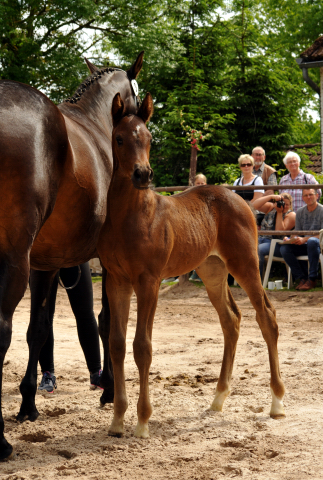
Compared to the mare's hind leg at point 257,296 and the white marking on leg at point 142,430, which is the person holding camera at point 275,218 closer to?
the mare's hind leg at point 257,296

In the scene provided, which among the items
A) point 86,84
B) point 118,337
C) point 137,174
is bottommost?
point 118,337

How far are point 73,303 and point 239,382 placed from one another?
59.4 inches

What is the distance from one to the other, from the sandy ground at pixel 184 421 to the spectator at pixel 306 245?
2.81m

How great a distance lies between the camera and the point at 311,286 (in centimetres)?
915

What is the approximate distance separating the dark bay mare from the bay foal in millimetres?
176

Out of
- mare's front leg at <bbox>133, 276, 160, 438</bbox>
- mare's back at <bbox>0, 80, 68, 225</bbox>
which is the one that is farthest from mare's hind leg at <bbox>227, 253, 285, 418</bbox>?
mare's back at <bbox>0, 80, 68, 225</bbox>

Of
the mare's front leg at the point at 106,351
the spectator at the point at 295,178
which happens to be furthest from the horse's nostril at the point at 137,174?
the spectator at the point at 295,178

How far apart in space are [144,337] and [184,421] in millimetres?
756

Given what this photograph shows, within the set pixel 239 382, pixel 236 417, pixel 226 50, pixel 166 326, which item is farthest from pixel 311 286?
pixel 226 50

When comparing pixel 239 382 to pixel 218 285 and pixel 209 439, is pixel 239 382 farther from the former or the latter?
pixel 209 439

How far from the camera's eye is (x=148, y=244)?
3303mm

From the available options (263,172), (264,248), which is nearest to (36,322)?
(264,248)

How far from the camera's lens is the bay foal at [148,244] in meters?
3.28

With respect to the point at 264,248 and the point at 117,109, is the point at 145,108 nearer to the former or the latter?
the point at 117,109
